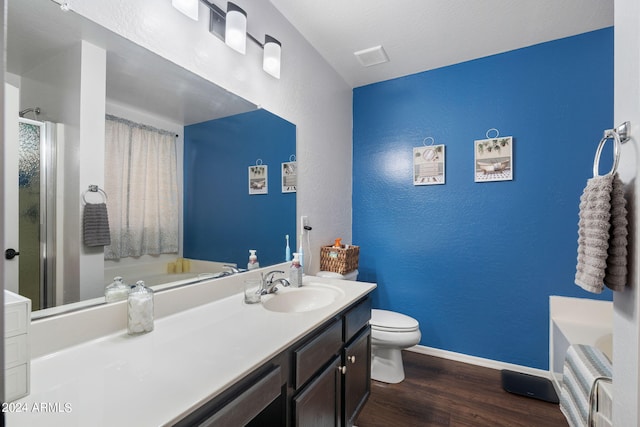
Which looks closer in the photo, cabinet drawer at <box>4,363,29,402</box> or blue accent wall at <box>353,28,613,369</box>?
cabinet drawer at <box>4,363,29,402</box>

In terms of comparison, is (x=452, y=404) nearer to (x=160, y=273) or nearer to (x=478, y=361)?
(x=478, y=361)

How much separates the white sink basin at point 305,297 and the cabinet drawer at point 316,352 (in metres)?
0.23

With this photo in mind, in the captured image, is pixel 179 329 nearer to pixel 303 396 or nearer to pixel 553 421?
pixel 303 396

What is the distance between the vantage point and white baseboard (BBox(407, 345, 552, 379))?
2133 millimetres

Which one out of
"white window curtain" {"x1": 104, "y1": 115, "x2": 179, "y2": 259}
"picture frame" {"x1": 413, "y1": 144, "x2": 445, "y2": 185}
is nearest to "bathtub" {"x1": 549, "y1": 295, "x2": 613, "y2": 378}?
"picture frame" {"x1": 413, "y1": 144, "x2": 445, "y2": 185}

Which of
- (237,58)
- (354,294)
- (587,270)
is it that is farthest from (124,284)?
(587,270)

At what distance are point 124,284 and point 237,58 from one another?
3.98 ft

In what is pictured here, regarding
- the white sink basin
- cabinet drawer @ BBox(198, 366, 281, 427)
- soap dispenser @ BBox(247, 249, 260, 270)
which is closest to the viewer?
cabinet drawer @ BBox(198, 366, 281, 427)

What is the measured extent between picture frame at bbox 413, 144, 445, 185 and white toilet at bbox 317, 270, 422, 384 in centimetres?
114

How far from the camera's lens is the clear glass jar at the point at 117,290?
3.19ft

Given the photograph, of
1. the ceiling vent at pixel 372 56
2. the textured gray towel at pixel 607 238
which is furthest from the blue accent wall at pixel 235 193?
the textured gray towel at pixel 607 238

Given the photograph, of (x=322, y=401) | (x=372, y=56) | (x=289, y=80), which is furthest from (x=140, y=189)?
(x=372, y=56)

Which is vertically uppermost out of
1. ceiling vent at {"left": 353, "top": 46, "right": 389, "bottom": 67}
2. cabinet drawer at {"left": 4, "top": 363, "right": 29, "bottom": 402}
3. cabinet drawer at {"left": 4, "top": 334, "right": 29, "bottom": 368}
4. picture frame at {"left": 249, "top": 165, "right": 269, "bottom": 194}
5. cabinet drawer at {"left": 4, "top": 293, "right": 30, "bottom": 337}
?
ceiling vent at {"left": 353, "top": 46, "right": 389, "bottom": 67}

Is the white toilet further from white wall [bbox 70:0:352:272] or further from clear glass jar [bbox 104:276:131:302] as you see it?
clear glass jar [bbox 104:276:131:302]
